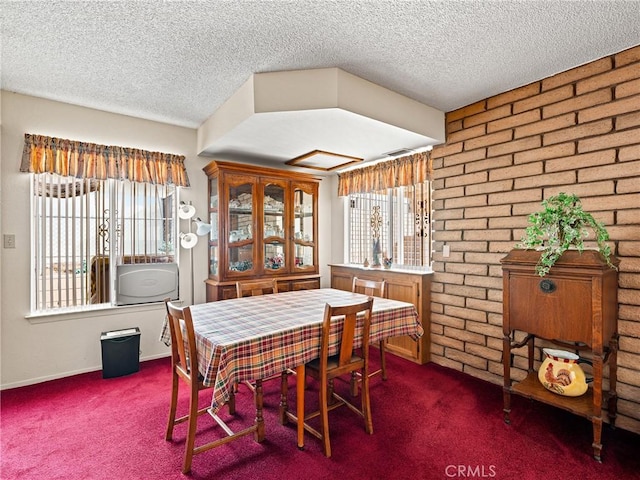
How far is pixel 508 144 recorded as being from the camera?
2.91 meters

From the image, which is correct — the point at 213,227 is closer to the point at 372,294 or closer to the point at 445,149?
the point at 372,294

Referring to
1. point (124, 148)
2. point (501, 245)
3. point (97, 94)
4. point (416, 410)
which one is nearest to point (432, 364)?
point (416, 410)

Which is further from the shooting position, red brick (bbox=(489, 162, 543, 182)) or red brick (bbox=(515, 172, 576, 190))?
red brick (bbox=(489, 162, 543, 182))

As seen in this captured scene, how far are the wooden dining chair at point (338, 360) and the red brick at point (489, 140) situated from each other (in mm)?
1993

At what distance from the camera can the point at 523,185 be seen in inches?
110

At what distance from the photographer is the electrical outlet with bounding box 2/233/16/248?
2.90 metres

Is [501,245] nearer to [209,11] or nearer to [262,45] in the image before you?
[262,45]

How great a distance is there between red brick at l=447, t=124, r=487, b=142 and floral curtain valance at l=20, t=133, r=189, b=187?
2935 mm

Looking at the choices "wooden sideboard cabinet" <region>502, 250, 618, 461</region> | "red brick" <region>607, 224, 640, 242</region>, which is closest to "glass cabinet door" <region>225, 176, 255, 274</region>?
"wooden sideboard cabinet" <region>502, 250, 618, 461</region>

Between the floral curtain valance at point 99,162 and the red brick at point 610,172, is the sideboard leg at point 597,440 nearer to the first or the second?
the red brick at point 610,172

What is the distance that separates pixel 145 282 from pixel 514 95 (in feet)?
13.1

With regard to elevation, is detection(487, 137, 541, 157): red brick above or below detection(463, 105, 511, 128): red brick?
below

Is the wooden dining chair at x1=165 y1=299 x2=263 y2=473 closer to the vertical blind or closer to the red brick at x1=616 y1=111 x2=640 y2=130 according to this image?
the vertical blind

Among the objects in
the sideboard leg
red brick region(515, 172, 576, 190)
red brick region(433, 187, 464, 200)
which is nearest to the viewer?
the sideboard leg
